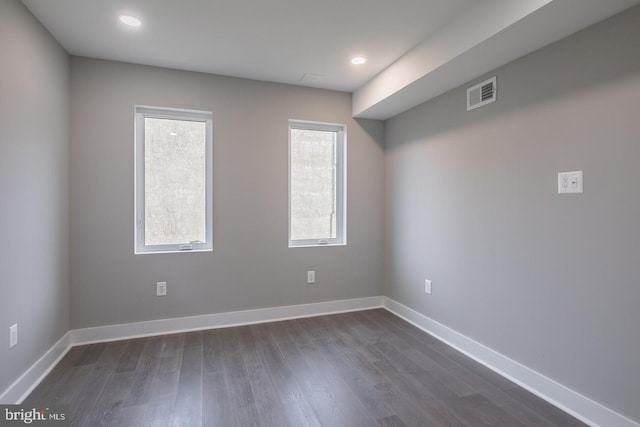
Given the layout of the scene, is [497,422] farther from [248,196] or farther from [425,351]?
[248,196]

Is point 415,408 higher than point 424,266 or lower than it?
lower

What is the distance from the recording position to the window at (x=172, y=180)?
2943mm

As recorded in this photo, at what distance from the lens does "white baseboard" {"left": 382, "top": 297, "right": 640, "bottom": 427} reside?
1.71 meters

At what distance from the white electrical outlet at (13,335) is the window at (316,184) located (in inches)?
85.2

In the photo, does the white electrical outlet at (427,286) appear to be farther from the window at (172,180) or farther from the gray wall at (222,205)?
the window at (172,180)

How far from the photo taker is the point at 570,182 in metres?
1.87

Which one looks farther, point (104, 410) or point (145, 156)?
point (145, 156)

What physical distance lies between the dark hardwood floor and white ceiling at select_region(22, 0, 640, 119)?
86.0 inches

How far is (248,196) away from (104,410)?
1961 millimetres

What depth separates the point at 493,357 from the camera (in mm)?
2354

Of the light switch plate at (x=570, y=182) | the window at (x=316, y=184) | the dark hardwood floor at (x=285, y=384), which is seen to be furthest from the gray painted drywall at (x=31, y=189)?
the light switch plate at (x=570, y=182)

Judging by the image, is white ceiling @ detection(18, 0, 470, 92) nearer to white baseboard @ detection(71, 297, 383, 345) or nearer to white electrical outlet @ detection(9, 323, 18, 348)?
white electrical outlet @ detection(9, 323, 18, 348)

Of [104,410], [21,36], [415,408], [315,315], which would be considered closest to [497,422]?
[415,408]

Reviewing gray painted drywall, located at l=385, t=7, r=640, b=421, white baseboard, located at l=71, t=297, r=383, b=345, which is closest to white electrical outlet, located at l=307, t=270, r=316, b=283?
white baseboard, located at l=71, t=297, r=383, b=345
